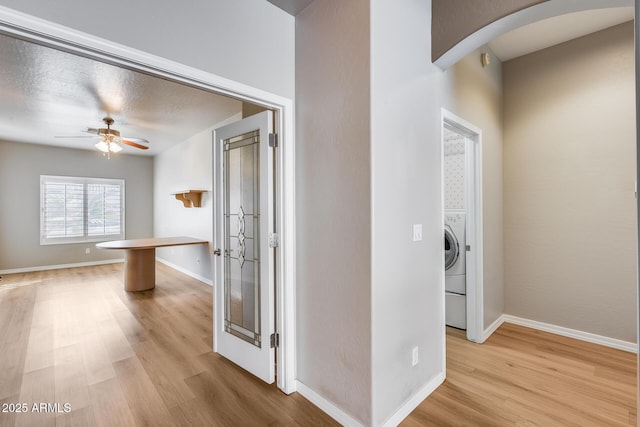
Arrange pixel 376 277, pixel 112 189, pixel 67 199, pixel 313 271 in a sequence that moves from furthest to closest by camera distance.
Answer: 1. pixel 112 189
2. pixel 67 199
3. pixel 313 271
4. pixel 376 277

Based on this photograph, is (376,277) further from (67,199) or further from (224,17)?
(67,199)

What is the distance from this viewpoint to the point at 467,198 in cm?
298

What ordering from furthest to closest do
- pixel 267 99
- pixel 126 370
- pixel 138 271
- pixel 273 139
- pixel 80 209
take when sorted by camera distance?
pixel 80 209
pixel 138 271
pixel 126 370
pixel 273 139
pixel 267 99

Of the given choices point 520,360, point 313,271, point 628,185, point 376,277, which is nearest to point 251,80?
point 313,271

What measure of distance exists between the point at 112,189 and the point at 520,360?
8.43 meters

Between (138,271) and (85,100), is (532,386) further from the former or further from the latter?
(85,100)

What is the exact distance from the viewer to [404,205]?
1.89 m

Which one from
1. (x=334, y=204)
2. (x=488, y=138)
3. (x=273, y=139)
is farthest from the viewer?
(x=488, y=138)

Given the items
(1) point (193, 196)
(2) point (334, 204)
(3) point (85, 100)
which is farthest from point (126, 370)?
(1) point (193, 196)

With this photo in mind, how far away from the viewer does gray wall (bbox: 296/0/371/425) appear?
1.68 m

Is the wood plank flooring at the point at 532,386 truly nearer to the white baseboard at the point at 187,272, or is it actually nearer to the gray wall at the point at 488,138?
the gray wall at the point at 488,138

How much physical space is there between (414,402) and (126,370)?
2.26 metres

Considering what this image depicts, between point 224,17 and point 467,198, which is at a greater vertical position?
point 224,17

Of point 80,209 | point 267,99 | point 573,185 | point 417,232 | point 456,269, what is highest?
point 267,99
